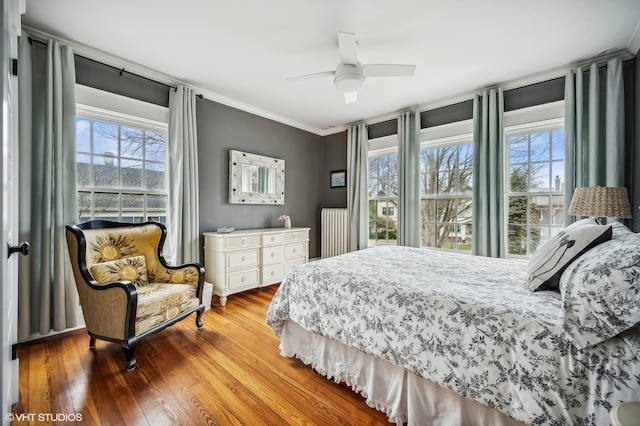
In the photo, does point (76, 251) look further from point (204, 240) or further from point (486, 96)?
point (486, 96)

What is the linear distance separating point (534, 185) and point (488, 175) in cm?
52

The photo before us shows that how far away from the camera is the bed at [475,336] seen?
3.09ft

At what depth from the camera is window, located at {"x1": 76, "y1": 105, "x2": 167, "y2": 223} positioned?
103 inches

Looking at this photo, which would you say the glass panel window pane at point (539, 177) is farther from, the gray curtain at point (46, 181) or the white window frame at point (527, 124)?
the gray curtain at point (46, 181)

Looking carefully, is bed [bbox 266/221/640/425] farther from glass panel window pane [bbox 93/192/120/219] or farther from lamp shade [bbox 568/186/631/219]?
glass panel window pane [bbox 93/192/120/219]

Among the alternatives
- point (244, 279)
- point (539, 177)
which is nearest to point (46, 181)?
point (244, 279)

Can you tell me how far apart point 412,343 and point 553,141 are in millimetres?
3119

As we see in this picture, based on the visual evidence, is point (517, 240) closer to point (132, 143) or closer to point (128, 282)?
point (128, 282)

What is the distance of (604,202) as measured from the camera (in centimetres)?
201

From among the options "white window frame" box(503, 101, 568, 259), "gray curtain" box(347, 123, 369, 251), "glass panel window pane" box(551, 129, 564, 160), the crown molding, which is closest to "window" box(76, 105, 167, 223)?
the crown molding

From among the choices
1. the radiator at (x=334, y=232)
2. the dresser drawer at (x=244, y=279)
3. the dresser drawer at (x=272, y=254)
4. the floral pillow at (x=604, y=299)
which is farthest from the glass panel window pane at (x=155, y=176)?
the floral pillow at (x=604, y=299)

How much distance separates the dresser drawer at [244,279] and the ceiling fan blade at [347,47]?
2616mm

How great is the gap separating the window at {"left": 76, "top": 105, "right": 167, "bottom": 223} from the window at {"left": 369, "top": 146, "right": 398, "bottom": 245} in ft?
10.3

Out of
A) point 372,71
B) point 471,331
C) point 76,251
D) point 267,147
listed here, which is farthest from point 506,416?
point 267,147
